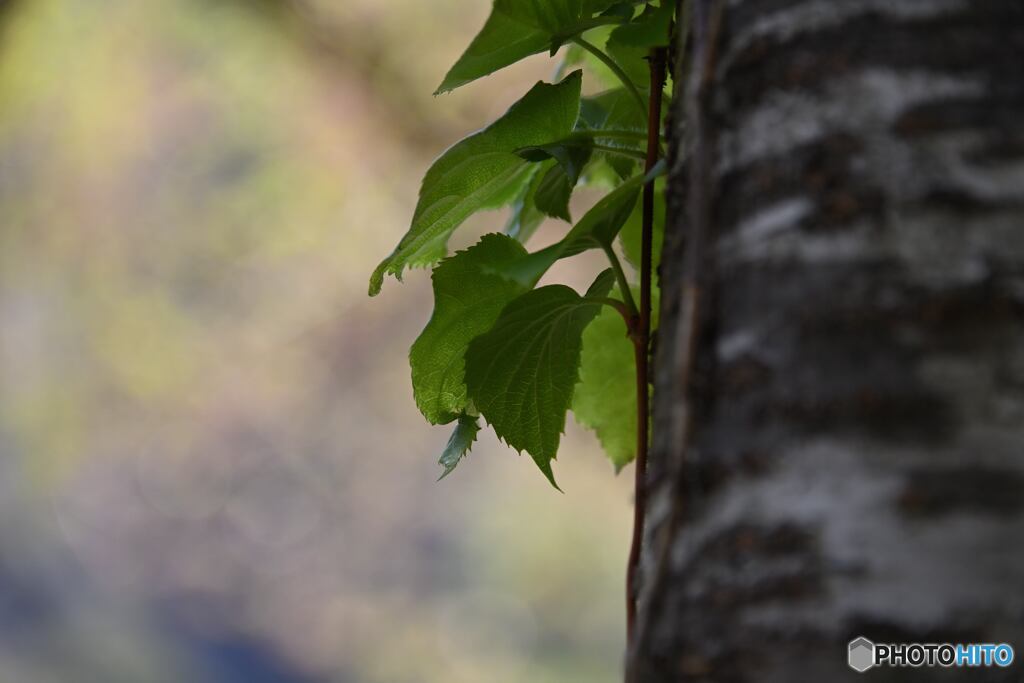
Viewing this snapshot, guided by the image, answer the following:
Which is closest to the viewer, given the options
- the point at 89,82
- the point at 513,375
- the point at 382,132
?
the point at 513,375

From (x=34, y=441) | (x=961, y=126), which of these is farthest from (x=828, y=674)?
(x=34, y=441)


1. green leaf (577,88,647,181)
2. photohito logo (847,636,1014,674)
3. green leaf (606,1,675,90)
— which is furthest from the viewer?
green leaf (577,88,647,181)

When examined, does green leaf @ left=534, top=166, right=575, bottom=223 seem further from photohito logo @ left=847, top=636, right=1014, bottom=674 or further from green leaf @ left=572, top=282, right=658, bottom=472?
photohito logo @ left=847, top=636, right=1014, bottom=674

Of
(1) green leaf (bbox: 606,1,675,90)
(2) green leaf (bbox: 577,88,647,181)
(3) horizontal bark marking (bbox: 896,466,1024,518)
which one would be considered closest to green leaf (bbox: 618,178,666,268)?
(2) green leaf (bbox: 577,88,647,181)

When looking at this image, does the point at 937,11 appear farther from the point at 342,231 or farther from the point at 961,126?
the point at 342,231

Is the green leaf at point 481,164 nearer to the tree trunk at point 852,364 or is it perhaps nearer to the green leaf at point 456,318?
the green leaf at point 456,318

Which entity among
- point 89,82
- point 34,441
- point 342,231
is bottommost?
point 34,441

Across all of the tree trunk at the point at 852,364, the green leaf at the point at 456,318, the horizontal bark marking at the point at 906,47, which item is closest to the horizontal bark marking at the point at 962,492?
the tree trunk at the point at 852,364
